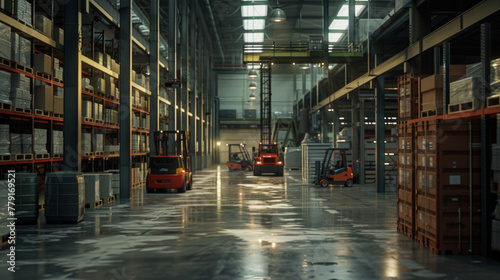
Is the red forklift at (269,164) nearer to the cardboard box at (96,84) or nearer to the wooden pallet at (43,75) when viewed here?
the cardboard box at (96,84)

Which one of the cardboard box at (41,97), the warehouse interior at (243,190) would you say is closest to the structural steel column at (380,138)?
the warehouse interior at (243,190)

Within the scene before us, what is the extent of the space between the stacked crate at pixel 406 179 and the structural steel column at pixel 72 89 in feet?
24.9

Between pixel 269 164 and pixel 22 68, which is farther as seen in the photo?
pixel 269 164

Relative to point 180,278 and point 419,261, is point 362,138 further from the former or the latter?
point 180,278

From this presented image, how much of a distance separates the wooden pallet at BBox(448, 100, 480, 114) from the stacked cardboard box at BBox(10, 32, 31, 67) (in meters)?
9.18

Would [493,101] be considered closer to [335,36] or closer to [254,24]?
[335,36]

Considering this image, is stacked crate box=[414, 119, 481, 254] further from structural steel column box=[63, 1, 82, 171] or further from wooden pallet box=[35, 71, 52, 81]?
wooden pallet box=[35, 71, 52, 81]

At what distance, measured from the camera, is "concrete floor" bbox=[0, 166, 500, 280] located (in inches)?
246

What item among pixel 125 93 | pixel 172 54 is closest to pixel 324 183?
pixel 125 93

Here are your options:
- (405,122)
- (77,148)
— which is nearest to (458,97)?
(405,122)

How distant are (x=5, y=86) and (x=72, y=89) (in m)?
1.75

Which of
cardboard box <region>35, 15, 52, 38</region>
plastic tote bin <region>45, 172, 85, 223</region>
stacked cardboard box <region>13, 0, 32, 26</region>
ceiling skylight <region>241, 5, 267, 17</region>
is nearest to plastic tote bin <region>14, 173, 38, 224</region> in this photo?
plastic tote bin <region>45, 172, 85, 223</region>

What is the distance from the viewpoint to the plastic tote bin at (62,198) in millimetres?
10133

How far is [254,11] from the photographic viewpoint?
3328 centimetres
